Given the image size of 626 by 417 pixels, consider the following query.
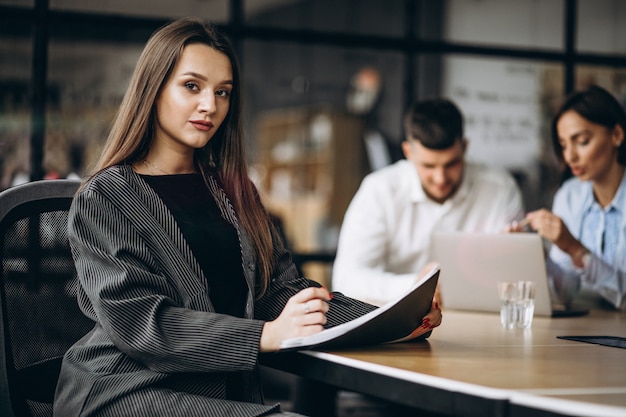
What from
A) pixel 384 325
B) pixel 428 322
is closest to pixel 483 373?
pixel 384 325

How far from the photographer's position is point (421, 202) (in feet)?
12.7

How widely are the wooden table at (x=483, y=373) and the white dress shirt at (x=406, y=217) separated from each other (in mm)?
1409

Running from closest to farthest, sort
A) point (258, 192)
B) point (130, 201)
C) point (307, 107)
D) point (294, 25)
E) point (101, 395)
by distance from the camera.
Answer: point (101, 395)
point (130, 201)
point (258, 192)
point (294, 25)
point (307, 107)

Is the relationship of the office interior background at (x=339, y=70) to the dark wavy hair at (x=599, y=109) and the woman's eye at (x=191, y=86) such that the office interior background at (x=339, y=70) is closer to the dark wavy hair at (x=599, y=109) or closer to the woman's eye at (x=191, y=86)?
A: the dark wavy hair at (x=599, y=109)

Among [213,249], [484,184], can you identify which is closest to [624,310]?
[484,184]

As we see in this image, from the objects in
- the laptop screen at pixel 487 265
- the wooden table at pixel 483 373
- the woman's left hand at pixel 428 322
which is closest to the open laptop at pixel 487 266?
the laptop screen at pixel 487 265

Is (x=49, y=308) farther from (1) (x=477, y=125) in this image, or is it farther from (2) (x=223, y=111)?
(1) (x=477, y=125)

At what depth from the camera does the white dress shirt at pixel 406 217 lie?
360cm

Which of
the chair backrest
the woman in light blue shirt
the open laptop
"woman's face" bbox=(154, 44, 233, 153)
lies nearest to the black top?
"woman's face" bbox=(154, 44, 233, 153)

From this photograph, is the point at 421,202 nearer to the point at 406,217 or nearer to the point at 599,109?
the point at 406,217

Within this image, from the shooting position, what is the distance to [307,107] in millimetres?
6152

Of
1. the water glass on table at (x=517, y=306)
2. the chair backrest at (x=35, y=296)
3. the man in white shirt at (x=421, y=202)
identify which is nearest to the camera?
the chair backrest at (x=35, y=296)

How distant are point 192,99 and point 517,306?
42.8 inches

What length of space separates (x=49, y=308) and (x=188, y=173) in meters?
0.45
